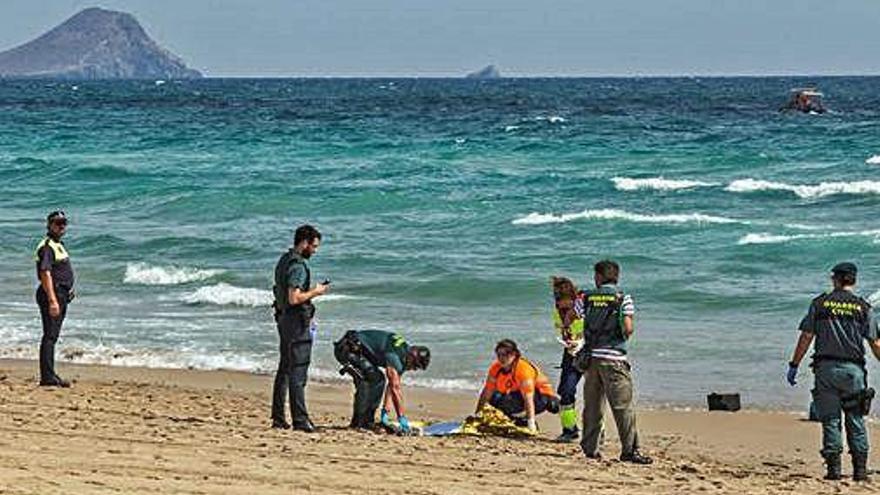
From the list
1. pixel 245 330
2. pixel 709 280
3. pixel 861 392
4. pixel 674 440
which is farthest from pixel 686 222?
pixel 861 392

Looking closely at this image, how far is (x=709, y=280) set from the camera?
882 inches

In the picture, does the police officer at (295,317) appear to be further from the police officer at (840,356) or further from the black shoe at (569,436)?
the police officer at (840,356)

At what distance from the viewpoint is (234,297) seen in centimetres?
2084

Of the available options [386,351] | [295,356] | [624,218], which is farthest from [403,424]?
[624,218]

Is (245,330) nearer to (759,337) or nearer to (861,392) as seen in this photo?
(759,337)

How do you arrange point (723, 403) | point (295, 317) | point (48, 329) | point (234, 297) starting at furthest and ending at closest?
point (234, 297) < point (723, 403) < point (48, 329) < point (295, 317)

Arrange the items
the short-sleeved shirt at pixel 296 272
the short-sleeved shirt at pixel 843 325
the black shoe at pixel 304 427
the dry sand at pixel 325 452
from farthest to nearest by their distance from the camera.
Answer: the black shoe at pixel 304 427, the short-sleeved shirt at pixel 296 272, the short-sleeved shirt at pixel 843 325, the dry sand at pixel 325 452

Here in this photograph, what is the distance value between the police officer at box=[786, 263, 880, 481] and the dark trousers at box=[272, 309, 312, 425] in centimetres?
319

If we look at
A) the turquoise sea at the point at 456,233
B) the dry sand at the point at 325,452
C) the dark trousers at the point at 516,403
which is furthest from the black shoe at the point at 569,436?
the turquoise sea at the point at 456,233

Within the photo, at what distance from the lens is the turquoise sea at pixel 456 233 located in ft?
57.3

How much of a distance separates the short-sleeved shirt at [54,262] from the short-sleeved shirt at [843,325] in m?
5.81

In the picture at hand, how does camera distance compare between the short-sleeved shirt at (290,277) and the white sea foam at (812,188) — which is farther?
the white sea foam at (812,188)

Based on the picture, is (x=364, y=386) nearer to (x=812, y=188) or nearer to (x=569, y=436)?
(x=569, y=436)

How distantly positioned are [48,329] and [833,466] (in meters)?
6.16
